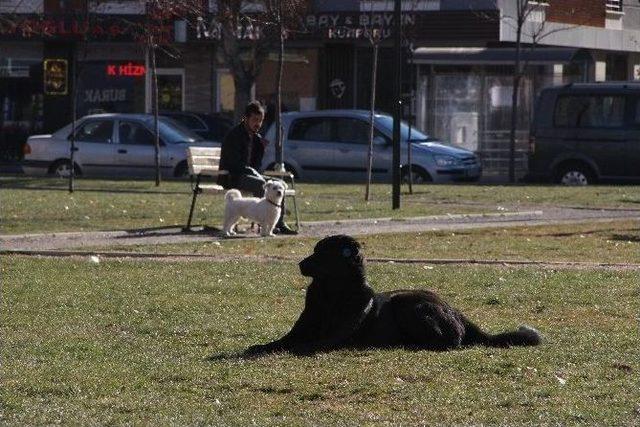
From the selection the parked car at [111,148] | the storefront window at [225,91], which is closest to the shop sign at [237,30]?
the parked car at [111,148]

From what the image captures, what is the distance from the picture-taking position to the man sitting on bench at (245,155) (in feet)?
56.1

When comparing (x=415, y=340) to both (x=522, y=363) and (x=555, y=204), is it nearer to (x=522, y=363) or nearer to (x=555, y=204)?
(x=522, y=363)

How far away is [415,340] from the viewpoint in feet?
28.0

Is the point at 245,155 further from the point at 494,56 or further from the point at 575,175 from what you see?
the point at 494,56

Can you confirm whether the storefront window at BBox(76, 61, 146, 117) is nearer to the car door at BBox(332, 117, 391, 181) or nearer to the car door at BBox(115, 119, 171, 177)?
the car door at BBox(115, 119, 171, 177)

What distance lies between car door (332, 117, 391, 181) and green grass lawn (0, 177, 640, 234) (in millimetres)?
2200

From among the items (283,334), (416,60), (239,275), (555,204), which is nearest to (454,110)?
(416,60)

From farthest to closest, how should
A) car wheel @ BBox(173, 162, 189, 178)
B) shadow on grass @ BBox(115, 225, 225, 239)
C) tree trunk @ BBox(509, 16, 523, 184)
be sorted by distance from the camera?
tree trunk @ BBox(509, 16, 523, 184) < car wheel @ BBox(173, 162, 189, 178) < shadow on grass @ BBox(115, 225, 225, 239)

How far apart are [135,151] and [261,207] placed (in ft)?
46.3

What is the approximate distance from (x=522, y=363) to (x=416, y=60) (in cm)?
2557

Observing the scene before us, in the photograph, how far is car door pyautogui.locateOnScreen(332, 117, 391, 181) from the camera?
28969mm

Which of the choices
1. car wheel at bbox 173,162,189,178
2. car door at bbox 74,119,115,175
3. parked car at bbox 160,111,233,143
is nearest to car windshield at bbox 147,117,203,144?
car wheel at bbox 173,162,189,178

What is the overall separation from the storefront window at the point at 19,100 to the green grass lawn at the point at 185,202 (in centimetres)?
1072

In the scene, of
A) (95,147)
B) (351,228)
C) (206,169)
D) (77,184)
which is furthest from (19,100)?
(351,228)
